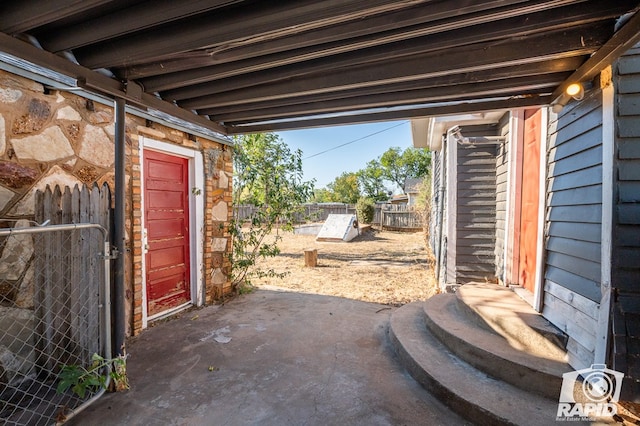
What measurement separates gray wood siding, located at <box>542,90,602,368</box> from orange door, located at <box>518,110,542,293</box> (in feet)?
1.51

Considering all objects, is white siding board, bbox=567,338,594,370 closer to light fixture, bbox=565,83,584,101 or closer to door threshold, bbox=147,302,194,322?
light fixture, bbox=565,83,584,101

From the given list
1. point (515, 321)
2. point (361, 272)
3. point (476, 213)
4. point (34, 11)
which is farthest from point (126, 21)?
point (361, 272)

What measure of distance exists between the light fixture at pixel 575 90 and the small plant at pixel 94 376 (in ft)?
12.4

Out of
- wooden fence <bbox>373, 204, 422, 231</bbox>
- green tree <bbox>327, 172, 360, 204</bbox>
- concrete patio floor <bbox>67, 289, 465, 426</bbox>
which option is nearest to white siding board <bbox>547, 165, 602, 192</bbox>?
concrete patio floor <bbox>67, 289, 465, 426</bbox>

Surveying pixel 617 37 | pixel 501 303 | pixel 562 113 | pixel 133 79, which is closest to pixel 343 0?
pixel 617 37

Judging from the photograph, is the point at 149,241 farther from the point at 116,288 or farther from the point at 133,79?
the point at 133,79

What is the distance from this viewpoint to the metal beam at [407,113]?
2461mm

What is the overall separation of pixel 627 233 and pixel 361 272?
4812mm

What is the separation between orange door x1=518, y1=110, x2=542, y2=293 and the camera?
122 inches

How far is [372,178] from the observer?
106 feet

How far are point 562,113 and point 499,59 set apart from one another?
3.76 feet

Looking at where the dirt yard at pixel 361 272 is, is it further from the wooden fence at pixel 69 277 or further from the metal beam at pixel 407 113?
the wooden fence at pixel 69 277

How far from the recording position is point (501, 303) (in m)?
2.96

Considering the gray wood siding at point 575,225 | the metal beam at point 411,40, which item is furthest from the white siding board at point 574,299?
the metal beam at point 411,40
